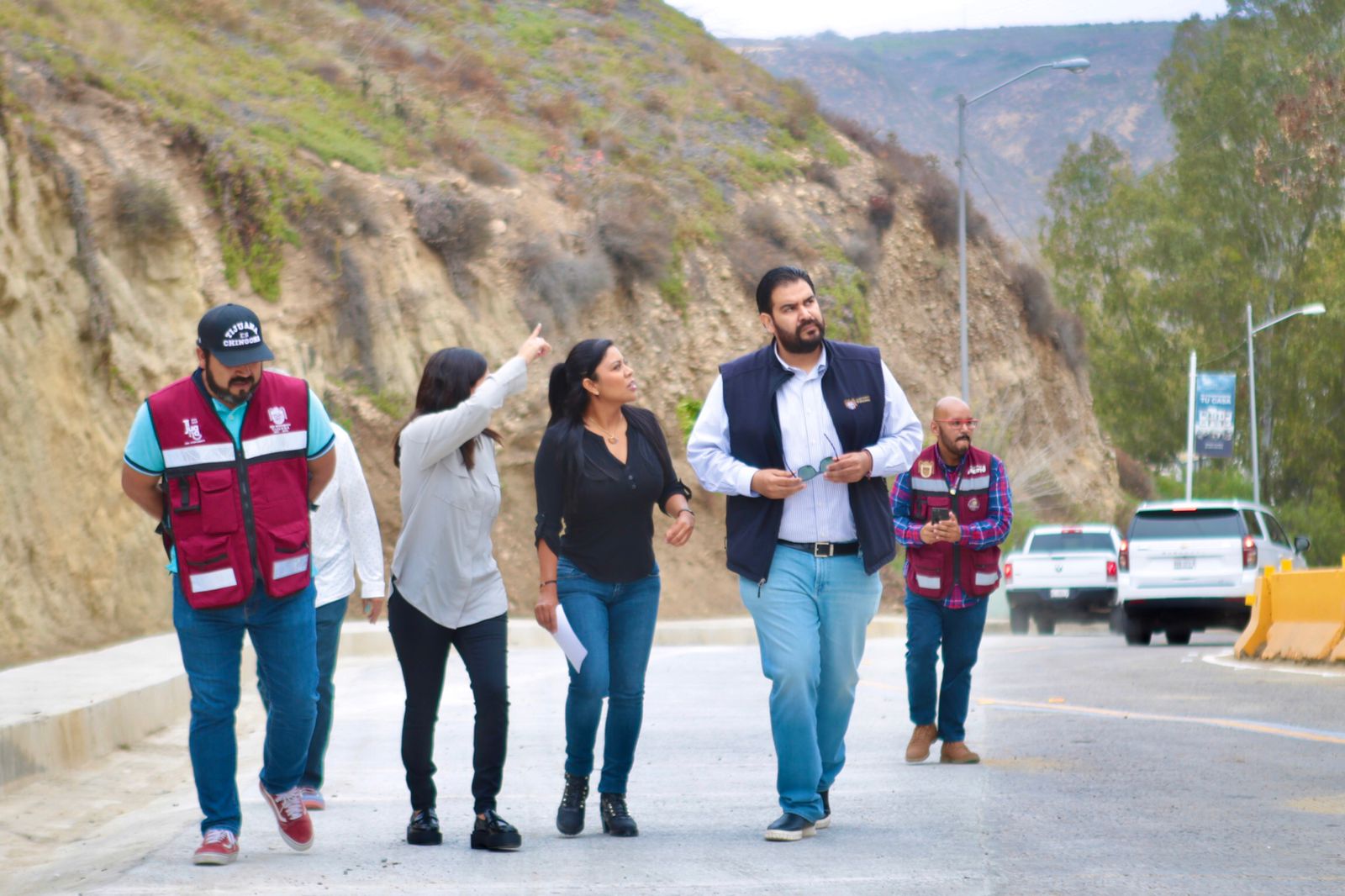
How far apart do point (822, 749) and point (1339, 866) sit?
2.16 meters

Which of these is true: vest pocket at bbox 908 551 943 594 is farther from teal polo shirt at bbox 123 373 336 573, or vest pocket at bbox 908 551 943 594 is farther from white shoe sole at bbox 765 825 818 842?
teal polo shirt at bbox 123 373 336 573

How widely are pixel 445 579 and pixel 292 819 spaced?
1062 mm

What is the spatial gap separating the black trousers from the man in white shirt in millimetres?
1107

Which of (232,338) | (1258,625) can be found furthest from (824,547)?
(1258,625)

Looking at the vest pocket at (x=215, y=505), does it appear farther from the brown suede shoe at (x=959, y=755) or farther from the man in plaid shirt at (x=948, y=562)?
the brown suede shoe at (x=959, y=755)

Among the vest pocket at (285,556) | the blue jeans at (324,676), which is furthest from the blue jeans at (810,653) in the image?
the blue jeans at (324,676)

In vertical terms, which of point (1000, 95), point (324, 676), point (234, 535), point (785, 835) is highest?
point (1000, 95)

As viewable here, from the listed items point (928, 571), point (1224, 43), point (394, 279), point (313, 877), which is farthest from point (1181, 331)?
point (313, 877)

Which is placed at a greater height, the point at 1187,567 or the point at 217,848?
the point at 217,848

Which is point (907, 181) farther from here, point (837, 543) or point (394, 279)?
point (837, 543)

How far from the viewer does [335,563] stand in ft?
28.6

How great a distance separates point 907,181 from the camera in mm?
49781

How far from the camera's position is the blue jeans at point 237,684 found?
22.4 ft

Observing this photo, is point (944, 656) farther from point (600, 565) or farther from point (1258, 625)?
point (1258, 625)
